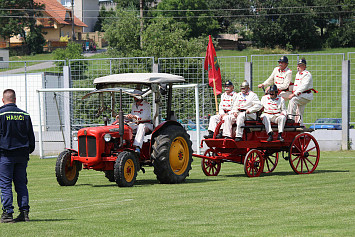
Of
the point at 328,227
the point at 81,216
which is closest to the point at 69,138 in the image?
the point at 81,216

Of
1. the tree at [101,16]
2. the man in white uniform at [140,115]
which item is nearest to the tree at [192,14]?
the tree at [101,16]

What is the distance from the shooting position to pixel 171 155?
14453 millimetres

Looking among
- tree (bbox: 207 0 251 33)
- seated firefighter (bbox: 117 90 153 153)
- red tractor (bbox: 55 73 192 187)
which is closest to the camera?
red tractor (bbox: 55 73 192 187)

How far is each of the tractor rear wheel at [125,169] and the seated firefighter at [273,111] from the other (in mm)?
3728

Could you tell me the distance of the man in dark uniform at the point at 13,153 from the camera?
376 inches

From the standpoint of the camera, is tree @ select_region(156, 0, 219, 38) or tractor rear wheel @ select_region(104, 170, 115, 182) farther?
tree @ select_region(156, 0, 219, 38)

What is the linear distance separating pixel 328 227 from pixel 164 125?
6.53 m

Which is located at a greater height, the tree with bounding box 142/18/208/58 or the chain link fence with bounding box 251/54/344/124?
the tree with bounding box 142/18/208/58

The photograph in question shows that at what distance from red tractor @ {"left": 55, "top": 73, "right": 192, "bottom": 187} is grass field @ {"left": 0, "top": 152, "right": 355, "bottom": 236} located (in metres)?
0.33

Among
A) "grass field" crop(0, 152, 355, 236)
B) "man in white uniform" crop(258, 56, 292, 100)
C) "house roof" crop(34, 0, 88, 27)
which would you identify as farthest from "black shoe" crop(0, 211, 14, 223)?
"house roof" crop(34, 0, 88, 27)

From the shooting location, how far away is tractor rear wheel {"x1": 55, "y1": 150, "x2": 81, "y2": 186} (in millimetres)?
14055

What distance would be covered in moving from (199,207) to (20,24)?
8140cm

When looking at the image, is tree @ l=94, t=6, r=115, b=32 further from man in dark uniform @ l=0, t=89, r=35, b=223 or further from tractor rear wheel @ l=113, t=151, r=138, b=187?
man in dark uniform @ l=0, t=89, r=35, b=223

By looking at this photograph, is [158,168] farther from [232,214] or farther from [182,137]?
[232,214]
